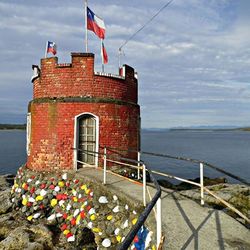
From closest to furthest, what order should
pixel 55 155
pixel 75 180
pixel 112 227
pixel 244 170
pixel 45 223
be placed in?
pixel 112 227 → pixel 45 223 → pixel 75 180 → pixel 55 155 → pixel 244 170

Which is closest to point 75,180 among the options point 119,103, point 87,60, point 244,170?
point 119,103

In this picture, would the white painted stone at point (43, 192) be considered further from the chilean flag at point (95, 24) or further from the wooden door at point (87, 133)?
Result: the chilean flag at point (95, 24)

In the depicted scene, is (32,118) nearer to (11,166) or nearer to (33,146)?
(33,146)

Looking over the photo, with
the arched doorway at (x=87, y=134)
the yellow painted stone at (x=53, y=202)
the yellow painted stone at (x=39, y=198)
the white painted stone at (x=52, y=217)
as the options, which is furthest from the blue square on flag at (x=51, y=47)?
the white painted stone at (x=52, y=217)

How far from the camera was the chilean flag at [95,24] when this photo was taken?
11.9 m

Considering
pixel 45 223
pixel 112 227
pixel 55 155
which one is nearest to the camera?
pixel 112 227

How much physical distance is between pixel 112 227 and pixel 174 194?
1.95m

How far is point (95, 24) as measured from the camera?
12.0m

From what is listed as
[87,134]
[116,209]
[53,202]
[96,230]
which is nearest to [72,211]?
[53,202]

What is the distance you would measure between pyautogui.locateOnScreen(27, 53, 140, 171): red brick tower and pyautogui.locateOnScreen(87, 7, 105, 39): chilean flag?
1.22 m

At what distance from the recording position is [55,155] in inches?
452

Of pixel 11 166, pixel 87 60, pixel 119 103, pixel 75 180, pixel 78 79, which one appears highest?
pixel 87 60

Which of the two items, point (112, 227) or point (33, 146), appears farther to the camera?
point (33, 146)

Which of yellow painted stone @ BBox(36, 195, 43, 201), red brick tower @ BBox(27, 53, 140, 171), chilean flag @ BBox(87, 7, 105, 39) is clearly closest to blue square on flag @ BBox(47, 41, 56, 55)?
red brick tower @ BBox(27, 53, 140, 171)
